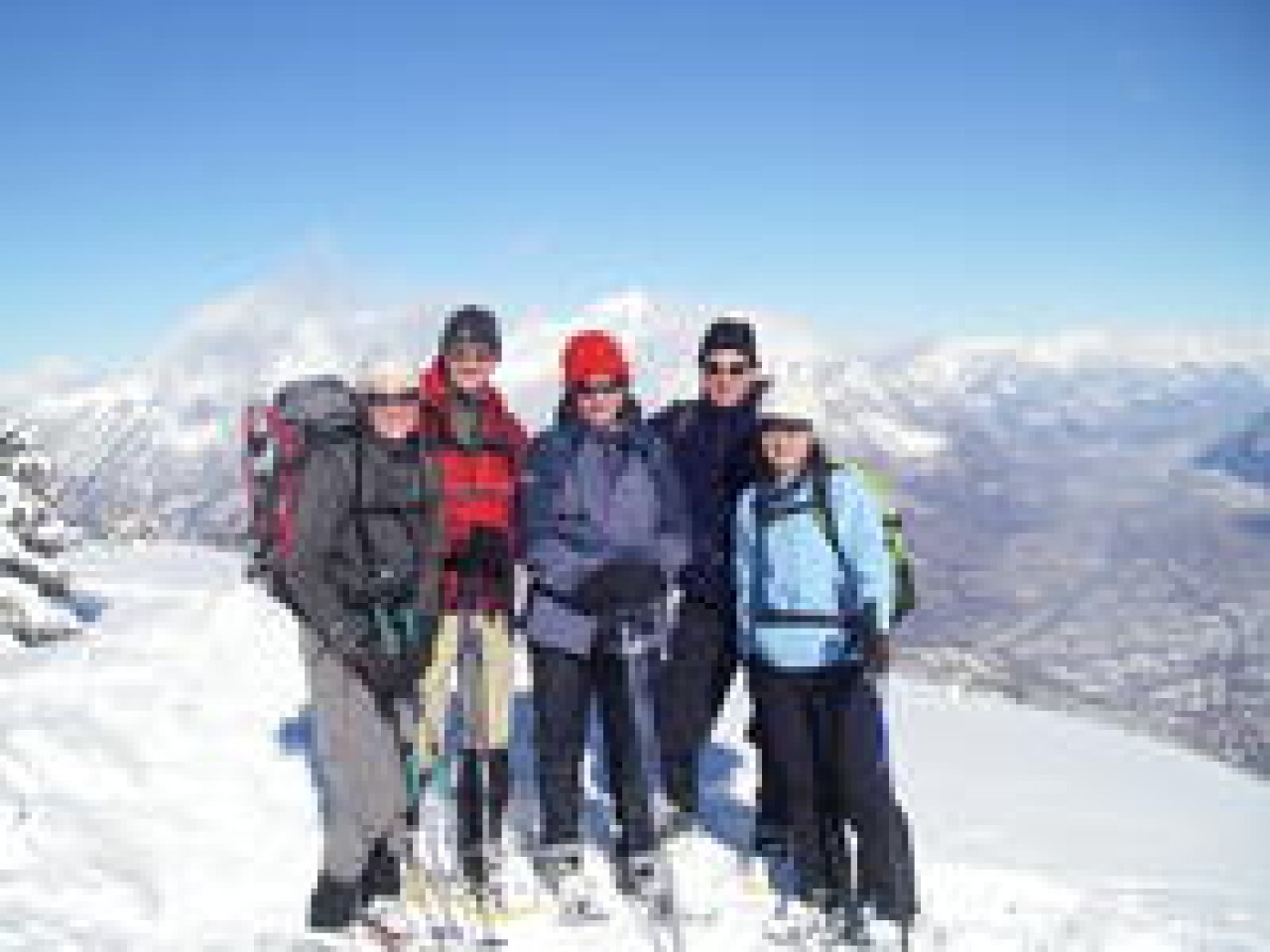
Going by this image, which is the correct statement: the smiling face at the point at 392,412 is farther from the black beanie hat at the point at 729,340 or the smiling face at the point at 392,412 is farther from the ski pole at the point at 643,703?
the black beanie hat at the point at 729,340

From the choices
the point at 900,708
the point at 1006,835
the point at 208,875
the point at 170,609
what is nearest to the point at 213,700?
the point at 208,875

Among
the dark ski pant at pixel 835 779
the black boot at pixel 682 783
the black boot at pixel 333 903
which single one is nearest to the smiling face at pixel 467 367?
the dark ski pant at pixel 835 779

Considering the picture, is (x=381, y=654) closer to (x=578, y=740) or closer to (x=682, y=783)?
(x=578, y=740)

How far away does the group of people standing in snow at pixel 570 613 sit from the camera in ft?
26.2

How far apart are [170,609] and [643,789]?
10.3 metres

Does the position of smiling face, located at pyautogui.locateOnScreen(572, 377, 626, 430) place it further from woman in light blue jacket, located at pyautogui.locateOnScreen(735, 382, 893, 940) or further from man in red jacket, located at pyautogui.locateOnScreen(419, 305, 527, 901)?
woman in light blue jacket, located at pyautogui.locateOnScreen(735, 382, 893, 940)

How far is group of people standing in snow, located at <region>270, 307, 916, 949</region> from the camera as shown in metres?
7.98

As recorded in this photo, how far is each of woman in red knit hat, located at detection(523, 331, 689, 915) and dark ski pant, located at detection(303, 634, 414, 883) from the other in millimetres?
1194

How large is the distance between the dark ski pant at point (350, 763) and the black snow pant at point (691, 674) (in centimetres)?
212

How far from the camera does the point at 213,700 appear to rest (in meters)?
12.7

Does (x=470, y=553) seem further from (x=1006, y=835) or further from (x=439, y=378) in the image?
(x=1006, y=835)

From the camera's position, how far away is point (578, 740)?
8.86 m

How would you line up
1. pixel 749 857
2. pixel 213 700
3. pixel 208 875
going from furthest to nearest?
pixel 213 700, pixel 749 857, pixel 208 875

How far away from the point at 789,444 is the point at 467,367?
7.17ft
